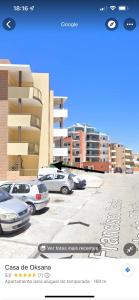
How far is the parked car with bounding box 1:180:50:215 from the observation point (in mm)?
7914

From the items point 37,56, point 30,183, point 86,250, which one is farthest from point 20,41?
point 30,183

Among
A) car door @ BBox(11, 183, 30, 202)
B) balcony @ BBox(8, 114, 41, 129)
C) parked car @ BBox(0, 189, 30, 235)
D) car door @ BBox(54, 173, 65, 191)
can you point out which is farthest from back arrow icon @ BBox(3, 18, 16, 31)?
car door @ BBox(54, 173, 65, 191)

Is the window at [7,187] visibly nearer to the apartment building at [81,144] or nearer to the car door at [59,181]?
the apartment building at [81,144]

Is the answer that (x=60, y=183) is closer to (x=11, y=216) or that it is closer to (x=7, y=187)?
(x=7, y=187)

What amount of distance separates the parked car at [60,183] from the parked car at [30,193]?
556 centimetres

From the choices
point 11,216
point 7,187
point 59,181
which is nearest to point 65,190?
point 59,181

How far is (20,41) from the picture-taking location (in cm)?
262

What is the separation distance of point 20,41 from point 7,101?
6224 millimetres

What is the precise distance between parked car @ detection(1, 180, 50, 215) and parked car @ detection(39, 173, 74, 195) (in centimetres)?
556

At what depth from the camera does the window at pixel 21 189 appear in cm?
820

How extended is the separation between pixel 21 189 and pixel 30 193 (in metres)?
0.34

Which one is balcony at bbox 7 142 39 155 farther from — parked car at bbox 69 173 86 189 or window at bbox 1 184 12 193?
parked car at bbox 69 173 86 189

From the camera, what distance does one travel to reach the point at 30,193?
27.0ft

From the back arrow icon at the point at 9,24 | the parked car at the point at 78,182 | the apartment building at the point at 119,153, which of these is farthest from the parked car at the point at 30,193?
the parked car at the point at 78,182
